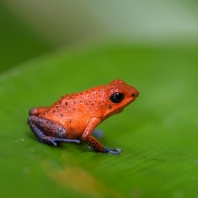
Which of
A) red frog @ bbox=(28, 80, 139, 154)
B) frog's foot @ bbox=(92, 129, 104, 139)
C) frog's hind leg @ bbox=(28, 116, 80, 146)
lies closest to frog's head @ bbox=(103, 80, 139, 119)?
red frog @ bbox=(28, 80, 139, 154)

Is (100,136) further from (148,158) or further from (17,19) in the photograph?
(17,19)

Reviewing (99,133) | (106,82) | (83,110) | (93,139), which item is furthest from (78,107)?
(106,82)

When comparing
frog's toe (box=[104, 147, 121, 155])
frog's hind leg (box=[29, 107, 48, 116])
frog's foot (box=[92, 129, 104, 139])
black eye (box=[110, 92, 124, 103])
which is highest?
black eye (box=[110, 92, 124, 103])

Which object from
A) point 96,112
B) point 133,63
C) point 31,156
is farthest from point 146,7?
point 31,156

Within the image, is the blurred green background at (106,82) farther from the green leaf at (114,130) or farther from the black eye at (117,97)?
the black eye at (117,97)

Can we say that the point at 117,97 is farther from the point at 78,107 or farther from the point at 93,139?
the point at 93,139

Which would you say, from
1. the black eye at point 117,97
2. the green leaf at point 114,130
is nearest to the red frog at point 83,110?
the black eye at point 117,97

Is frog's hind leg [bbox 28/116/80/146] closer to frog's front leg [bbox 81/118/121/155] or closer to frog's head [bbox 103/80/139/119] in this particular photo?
frog's front leg [bbox 81/118/121/155]
